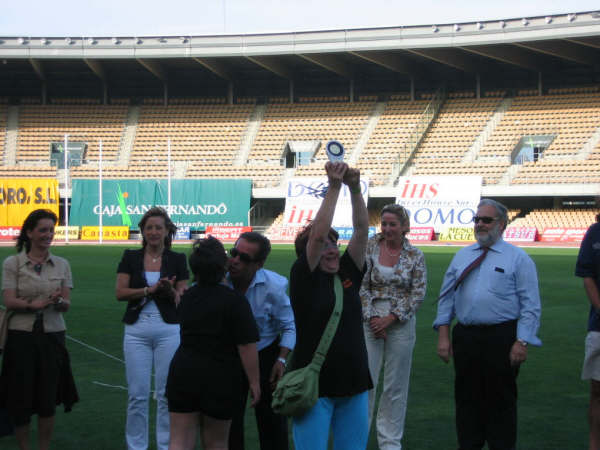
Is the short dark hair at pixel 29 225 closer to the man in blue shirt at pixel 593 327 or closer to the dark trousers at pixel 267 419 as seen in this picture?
the dark trousers at pixel 267 419

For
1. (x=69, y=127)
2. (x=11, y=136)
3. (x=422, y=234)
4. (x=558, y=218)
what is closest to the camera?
(x=558, y=218)

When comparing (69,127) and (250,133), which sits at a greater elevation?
(69,127)

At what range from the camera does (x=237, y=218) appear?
141 feet

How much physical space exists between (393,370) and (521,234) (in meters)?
33.0

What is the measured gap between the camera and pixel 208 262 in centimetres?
371

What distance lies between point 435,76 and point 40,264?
42.0 metres

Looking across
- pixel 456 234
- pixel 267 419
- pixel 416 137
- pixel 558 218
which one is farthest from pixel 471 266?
pixel 416 137

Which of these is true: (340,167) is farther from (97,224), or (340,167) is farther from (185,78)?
(185,78)

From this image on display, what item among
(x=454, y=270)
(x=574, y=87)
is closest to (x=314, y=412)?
(x=454, y=270)

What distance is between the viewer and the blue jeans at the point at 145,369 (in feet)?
16.5

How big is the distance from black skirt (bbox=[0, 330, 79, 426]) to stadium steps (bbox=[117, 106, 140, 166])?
136 feet

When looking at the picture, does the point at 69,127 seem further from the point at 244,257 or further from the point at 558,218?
the point at 244,257

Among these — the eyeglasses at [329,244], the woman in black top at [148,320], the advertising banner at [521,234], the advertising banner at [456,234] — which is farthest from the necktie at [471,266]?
the advertising banner at [456,234]

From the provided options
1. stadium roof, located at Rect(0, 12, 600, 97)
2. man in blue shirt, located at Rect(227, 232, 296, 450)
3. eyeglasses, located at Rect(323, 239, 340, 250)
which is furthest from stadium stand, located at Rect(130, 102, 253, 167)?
eyeglasses, located at Rect(323, 239, 340, 250)
